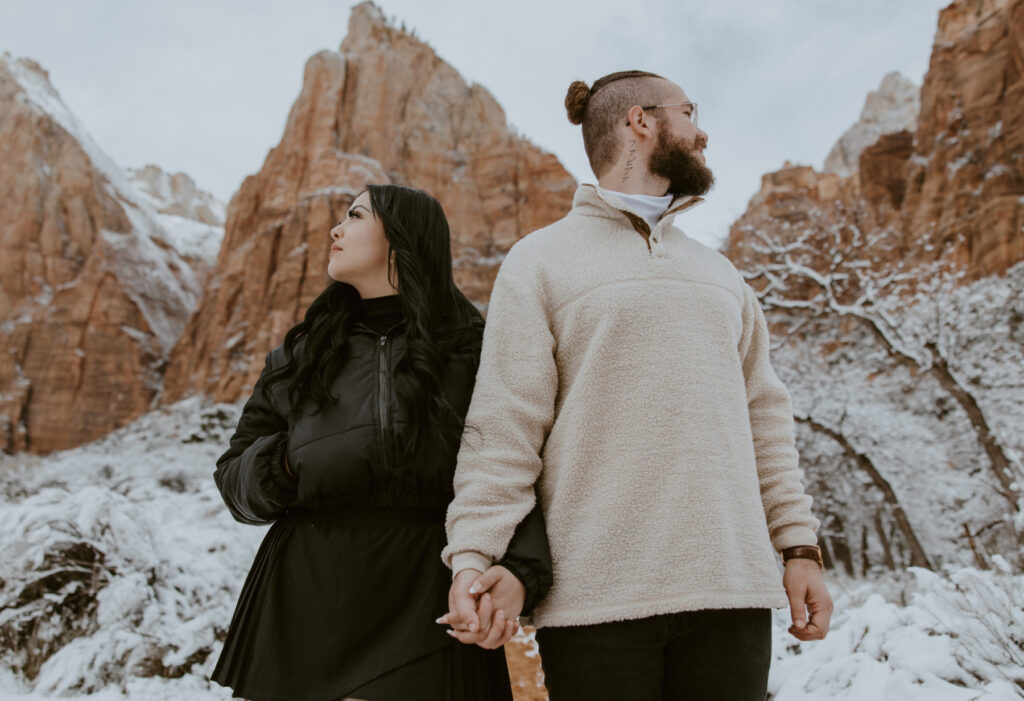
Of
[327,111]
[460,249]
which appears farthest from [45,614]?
[327,111]

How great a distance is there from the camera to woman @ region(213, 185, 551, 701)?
Answer: 1663 millimetres

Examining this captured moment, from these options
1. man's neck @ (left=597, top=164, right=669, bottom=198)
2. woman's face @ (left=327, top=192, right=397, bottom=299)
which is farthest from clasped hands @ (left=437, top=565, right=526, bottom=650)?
man's neck @ (left=597, top=164, right=669, bottom=198)

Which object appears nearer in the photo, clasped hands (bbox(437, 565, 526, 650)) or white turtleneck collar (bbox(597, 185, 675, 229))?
clasped hands (bbox(437, 565, 526, 650))

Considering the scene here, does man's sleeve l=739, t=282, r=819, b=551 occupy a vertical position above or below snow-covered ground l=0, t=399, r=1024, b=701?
above

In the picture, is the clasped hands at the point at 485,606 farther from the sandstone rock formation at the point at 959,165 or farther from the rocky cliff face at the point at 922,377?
the sandstone rock formation at the point at 959,165

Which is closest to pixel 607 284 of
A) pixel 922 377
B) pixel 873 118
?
pixel 922 377

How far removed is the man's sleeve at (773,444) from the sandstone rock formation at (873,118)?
243 feet

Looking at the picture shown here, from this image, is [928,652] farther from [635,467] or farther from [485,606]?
[485,606]

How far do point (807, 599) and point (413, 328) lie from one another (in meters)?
1.32

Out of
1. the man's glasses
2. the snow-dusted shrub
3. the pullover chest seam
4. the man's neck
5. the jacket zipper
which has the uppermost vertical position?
the man's glasses

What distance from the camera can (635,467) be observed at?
1582mm

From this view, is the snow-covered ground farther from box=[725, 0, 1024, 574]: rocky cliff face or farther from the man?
the man

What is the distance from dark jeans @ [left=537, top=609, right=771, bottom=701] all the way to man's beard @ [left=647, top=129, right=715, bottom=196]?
1.25 meters

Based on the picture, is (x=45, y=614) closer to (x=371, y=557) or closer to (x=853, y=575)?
(x=371, y=557)
